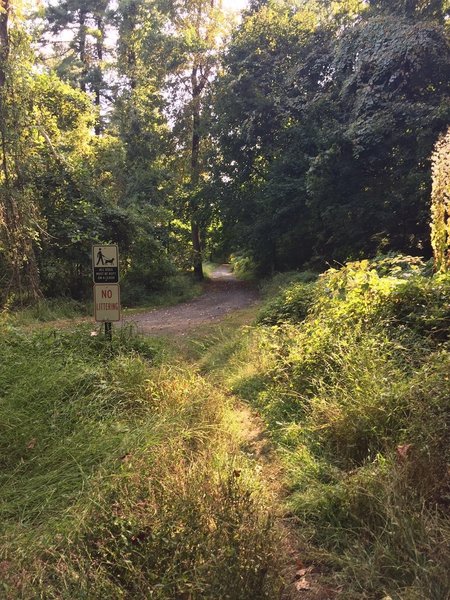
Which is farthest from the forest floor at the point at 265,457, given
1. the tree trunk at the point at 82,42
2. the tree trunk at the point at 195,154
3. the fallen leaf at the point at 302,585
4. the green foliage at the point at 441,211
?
the tree trunk at the point at 82,42

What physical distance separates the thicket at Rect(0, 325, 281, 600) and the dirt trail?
3019 mm

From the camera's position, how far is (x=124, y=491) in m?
2.72

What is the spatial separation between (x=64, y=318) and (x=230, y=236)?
11.6 metres

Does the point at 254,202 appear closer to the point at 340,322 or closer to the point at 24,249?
the point at 24,249

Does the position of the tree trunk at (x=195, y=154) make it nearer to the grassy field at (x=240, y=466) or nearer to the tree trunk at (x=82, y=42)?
the tree trunk at (x=82, y=42)

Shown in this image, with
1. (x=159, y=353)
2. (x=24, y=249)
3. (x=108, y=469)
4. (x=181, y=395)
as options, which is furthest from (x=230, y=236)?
(x=108, y=469)

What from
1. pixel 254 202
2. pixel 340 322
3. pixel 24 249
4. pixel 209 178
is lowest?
pixel 340 322

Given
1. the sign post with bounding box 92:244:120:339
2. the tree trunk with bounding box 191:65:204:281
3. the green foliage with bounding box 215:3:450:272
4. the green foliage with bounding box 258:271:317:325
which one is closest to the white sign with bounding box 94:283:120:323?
the sign post with bounding box 92:244:120:339

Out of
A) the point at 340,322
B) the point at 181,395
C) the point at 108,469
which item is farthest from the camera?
the point at 340,322

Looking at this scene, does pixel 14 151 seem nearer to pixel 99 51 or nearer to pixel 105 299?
pixel 105 299

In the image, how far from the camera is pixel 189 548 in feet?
7.32

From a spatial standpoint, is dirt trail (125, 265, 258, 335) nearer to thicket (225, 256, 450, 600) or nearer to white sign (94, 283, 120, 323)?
white sign (94, 283, 120, 323)

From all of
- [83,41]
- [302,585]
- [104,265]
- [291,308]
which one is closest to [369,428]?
[302,585]

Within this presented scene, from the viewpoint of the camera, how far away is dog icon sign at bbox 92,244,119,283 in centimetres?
562
